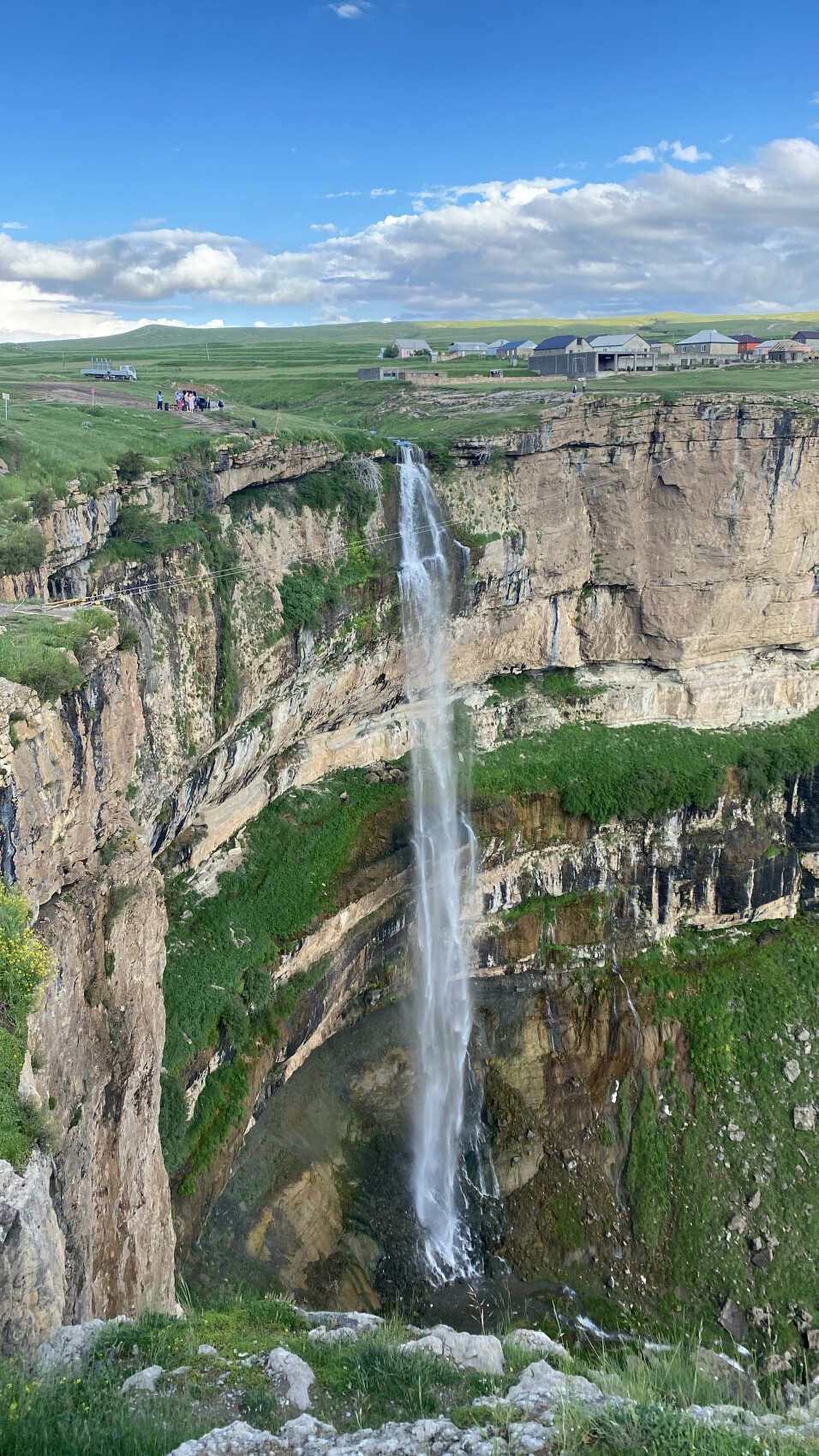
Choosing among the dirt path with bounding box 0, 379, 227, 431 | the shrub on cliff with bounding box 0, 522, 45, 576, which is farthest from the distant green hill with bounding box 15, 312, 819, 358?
the shrub on cliff with bounding box 0, 522, 45, 576

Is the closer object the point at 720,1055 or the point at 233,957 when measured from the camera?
the point at 233,957

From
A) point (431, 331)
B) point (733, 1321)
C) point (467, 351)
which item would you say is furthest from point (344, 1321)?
point (431, 331)

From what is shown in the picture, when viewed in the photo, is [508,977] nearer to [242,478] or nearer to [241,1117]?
[241,1117]

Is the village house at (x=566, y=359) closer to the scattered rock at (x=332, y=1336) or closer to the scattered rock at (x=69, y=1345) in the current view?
the scattered rock at (x=332, y=1336)

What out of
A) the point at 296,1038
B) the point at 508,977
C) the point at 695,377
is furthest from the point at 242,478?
the point at 695,377

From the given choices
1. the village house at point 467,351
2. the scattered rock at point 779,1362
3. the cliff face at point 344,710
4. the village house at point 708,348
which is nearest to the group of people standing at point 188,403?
the cliff face at point 344,710

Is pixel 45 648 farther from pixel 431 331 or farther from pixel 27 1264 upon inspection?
pixel 431 331
